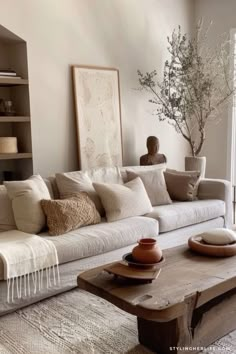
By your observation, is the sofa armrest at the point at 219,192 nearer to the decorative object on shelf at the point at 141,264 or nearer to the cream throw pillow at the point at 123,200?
the cream throw pillow at the point at 123,200

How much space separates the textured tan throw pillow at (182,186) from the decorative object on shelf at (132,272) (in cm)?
205

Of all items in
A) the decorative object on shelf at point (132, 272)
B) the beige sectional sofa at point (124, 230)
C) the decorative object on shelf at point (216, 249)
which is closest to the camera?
the decorative object on shelf at point (132, 272)

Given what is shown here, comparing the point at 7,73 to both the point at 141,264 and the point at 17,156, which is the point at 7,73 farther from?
the point at 141,264

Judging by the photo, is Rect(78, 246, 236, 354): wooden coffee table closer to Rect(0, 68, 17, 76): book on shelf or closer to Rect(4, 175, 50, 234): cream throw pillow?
Rect(4, 175, 50, 234): cream throw pillow

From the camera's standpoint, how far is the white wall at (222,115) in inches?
200

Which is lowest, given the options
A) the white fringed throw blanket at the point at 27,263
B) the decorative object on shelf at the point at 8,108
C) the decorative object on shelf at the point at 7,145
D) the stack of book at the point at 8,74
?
the white fringed throw blanket at the point at 27,263

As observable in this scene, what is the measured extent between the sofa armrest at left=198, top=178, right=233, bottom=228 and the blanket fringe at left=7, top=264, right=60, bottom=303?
2.05 meters

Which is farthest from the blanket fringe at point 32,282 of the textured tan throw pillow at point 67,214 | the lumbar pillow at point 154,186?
the lumbar pillow at point 154,186

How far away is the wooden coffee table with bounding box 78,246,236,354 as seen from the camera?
71.6 inches

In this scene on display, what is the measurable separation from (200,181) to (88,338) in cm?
243

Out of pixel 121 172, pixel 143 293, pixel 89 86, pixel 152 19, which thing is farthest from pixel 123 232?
pixel 152 19

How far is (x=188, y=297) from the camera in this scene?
6.07 feet

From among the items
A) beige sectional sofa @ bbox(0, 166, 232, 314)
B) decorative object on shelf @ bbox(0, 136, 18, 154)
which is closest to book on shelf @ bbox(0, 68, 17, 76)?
decorative object on shelf @ bbox(0, 136, 18, 154)

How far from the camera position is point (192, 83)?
15.3 feet
